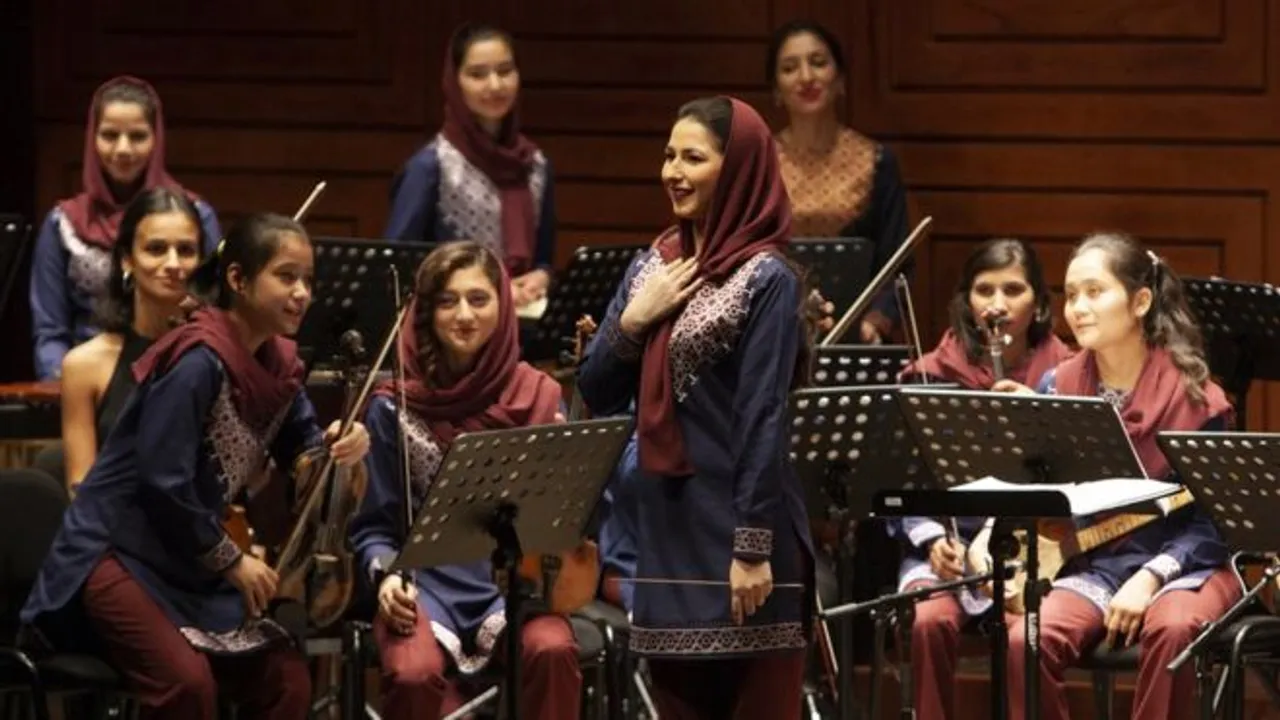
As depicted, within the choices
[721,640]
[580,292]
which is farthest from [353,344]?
[580,292]

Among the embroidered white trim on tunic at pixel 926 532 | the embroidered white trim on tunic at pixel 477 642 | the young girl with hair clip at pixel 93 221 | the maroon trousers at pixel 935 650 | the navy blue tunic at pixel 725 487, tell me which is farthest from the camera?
the young girl with hair clip at pixel 93 221

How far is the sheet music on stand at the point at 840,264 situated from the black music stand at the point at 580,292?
408 mm

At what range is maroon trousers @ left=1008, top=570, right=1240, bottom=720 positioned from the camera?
545 cm

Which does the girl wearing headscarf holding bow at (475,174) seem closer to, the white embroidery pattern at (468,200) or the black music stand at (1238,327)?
the white embroidery pattern at (468,200)

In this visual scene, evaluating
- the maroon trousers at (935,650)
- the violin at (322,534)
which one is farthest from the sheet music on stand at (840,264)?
the violin at (322,534)

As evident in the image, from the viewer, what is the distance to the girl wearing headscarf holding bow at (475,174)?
23.4ft

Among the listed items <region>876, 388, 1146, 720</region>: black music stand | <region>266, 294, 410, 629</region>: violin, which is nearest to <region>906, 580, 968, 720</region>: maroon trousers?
<region>876, 388, 1146, 720</region>: black music stand

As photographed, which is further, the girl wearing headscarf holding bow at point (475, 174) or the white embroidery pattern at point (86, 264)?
the girl wearing headscarf holding bow at point (475, 174)

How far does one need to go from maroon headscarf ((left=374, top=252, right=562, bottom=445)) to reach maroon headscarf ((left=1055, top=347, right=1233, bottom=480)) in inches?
44.9

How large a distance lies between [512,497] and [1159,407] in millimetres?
1669

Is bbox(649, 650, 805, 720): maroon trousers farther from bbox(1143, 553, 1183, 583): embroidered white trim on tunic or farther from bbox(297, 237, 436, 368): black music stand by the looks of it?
bbox(297, 237, 436, 368): black music stand

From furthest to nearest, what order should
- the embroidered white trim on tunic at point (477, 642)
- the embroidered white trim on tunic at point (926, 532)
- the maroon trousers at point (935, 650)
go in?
1. the embroidered white trim on tunic at point (926, 532)
2. the maroon trousers at point (935, 650)
3. the embroidered white trim on tunic at point (477, 642)

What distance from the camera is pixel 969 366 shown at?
20.1 ft

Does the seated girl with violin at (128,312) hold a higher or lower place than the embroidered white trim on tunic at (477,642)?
higher
